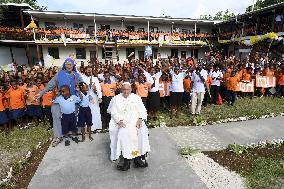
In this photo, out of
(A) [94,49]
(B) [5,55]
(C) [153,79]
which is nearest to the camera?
(C) [153,79]

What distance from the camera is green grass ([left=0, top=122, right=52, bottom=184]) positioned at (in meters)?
5.29

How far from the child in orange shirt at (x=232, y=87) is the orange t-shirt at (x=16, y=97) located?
7.09 metres

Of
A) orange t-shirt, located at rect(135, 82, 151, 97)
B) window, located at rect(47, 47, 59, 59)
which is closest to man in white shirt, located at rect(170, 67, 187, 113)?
orange t-shirt, located at rect(135, 82, 151, 97)

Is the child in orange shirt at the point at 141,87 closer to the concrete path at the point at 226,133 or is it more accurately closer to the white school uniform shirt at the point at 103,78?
the white school uniform shirt at the point at 103,78

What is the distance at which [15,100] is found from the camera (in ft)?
23.7

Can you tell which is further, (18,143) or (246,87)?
(246,87)

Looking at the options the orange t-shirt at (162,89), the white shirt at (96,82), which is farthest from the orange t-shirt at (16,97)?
the orange t-shirt at (162,89)

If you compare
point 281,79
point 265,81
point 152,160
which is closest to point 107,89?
point 152,160

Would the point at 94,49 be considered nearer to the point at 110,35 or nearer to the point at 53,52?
the point at 110,35

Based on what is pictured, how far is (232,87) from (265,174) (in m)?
5.21

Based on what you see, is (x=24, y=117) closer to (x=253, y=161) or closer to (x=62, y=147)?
(x=62, y=147)

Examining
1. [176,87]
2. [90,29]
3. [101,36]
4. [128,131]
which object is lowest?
[128,131]

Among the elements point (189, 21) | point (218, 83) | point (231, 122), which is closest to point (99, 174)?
point (231, 122)

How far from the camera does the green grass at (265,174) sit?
4.08 metres
